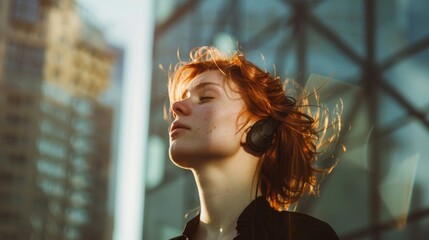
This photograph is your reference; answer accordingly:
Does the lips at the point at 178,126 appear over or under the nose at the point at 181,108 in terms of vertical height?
under

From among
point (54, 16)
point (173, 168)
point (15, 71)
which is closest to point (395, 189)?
point (173, 168)

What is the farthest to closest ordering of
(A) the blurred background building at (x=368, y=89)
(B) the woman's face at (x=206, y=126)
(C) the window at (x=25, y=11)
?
1. (C) the window at (x=25, y=11)
2. (A) the blurred background building at (x=368, y=89)
3. (B) the woman's face at (x=206, y=126)

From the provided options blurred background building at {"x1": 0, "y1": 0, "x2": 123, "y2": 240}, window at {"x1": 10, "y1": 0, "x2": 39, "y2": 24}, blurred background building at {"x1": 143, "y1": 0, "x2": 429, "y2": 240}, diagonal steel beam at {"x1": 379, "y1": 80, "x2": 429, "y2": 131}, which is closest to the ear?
blurred background building at {"x1": 143, "y1": 0, "x2": 429, "y2": 240}

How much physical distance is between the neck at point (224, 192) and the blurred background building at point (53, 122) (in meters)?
29.7

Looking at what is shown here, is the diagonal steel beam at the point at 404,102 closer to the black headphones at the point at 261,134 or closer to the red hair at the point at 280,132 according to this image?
the red hair at the point at 280,132

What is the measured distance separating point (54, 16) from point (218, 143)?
3125cm

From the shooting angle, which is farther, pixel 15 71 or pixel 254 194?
pixel 15 71

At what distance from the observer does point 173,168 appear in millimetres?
6824

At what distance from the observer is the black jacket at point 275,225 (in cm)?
157

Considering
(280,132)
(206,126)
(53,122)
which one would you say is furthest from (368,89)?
(53,122)

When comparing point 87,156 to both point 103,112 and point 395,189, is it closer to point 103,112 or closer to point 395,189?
point 103,112

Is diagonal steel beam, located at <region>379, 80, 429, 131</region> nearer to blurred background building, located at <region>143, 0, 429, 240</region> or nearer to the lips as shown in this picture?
blurred background building, located at <region>143, 0, 429, 240</region>

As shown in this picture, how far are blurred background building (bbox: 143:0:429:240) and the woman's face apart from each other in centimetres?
187

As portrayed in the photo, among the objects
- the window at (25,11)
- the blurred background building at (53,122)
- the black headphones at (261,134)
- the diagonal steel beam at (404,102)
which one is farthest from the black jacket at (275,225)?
the window at (25,11)
